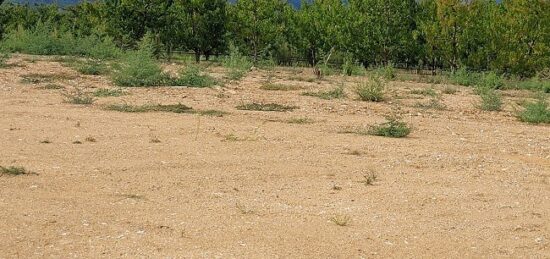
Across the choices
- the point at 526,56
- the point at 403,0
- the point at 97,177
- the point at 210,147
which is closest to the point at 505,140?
the point at 210,147

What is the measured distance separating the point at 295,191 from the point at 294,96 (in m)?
8.82

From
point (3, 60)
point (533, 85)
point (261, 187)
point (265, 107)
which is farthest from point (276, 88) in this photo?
point (533, 85)

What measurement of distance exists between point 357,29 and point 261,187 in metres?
30.0

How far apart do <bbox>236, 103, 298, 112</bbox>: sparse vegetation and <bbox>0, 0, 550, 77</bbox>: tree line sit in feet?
52.7

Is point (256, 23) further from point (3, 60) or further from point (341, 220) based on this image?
point (341, 220)

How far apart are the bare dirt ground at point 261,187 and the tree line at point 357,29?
18894 millimetres

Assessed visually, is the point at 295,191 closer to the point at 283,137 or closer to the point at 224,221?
the point at 224,221

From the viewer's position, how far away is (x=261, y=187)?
6.97 m

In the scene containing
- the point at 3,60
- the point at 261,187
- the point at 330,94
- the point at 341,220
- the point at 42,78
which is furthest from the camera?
the point at 3,60

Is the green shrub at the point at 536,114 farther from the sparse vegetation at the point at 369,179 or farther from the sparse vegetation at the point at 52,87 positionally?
the sparse vegetation at the point at 52,87

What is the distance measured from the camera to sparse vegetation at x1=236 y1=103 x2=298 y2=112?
12.9 metres

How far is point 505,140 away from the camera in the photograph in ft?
34.0

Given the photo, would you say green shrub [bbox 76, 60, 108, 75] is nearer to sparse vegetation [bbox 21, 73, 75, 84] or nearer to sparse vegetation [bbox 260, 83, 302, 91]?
sparse vegetation [bbox 21, 73, 75, 84]

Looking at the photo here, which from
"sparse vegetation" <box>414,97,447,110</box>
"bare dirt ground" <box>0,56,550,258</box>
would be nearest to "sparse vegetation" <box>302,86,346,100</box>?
"sparse vegetation" <box>414,97,447,110</box>
